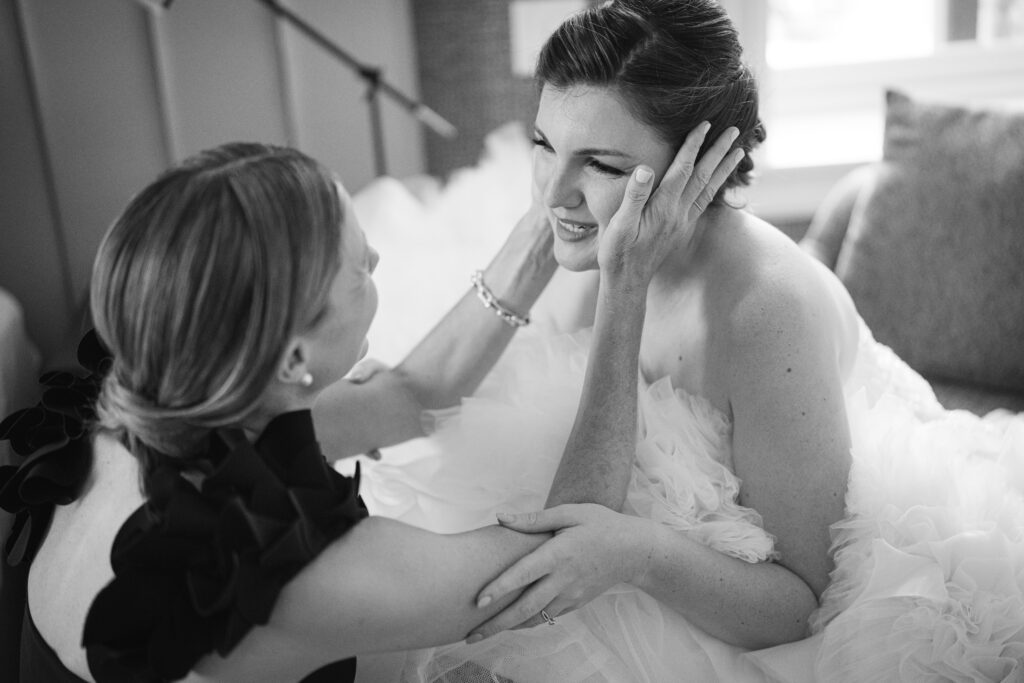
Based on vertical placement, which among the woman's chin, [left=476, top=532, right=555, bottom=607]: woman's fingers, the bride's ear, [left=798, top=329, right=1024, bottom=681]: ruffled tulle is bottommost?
[left=798, top=329, right=1024, bottom=681]: ruffled tulle

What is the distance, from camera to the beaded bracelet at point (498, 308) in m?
1.49

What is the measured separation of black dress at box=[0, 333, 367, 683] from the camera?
2.61 feet

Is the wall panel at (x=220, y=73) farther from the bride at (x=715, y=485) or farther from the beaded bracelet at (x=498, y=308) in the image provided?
the bride at (x=715, y=485)

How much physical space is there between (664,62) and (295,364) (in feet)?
2.07

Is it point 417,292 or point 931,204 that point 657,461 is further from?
point 931,204

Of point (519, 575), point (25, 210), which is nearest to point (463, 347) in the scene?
point (519, 575)

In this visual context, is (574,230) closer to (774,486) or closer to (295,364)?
(774,486)

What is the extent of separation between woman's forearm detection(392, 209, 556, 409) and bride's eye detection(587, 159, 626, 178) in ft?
0.79

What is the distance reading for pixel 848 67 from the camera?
111 inches

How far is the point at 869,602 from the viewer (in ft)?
3.71

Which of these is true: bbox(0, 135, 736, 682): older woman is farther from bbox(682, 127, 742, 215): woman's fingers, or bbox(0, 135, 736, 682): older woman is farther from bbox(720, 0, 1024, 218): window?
bbox(720, 0, 1024, 218): window

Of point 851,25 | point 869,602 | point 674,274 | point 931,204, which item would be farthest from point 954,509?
point 851,25

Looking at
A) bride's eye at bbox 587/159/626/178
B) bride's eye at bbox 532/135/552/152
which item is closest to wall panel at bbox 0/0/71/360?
bride's eye at bbox 532/135/552/152

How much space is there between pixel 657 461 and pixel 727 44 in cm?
55
